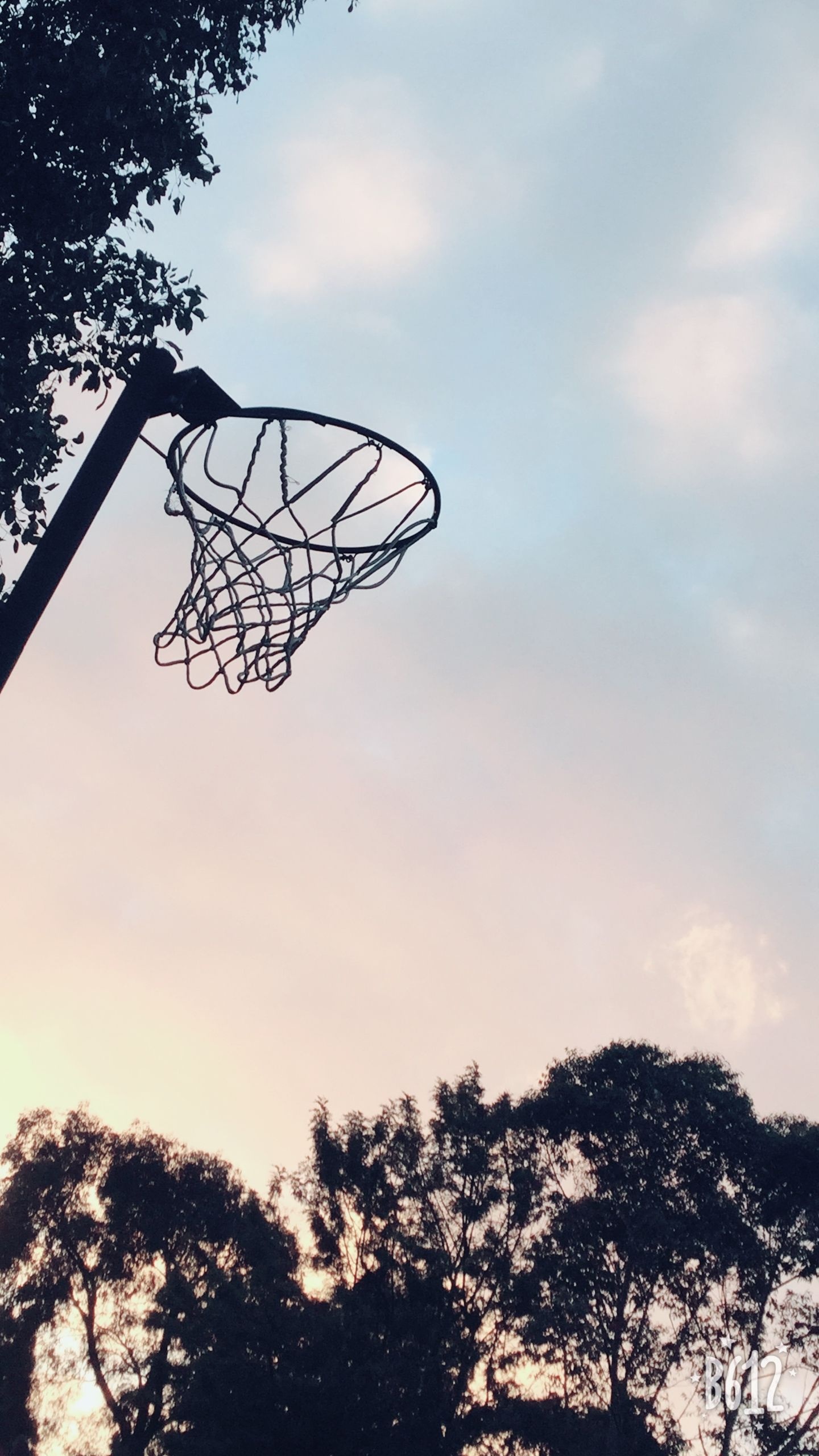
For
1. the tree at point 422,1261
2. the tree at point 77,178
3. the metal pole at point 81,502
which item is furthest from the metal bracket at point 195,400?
the tree at point 422,1261

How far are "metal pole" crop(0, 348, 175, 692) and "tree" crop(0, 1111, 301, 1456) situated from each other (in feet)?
70.3

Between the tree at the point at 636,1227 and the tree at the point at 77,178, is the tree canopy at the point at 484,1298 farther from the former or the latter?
the tree at the point at 77,178

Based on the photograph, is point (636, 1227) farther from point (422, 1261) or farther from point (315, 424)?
point (315, 424)

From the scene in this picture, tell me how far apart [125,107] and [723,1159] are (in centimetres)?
1894

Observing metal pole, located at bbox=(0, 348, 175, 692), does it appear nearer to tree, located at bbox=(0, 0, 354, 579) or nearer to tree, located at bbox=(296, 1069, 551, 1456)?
tree, located at bbox=(0, 0, 354, 579)

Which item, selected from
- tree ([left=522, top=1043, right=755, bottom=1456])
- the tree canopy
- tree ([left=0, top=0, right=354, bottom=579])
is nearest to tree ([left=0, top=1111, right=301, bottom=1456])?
the tree canopy

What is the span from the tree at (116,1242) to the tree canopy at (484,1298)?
0.09 metres

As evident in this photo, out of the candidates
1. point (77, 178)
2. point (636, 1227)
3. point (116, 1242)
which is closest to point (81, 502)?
point (77, 178)

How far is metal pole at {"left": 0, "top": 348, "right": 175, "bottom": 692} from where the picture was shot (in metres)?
3.23

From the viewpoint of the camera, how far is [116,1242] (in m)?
23.7

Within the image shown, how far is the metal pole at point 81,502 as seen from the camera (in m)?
3.23

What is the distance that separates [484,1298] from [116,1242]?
877 centimetres

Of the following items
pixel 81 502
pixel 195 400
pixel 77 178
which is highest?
pixel 77 178
